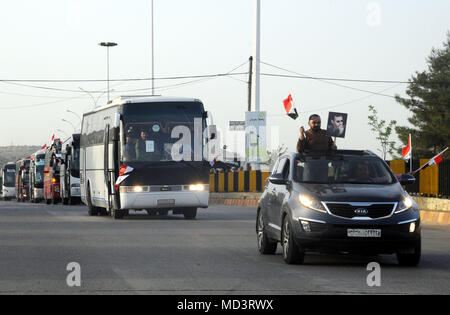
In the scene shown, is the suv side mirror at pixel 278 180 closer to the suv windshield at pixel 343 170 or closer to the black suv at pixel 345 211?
the black suv at pixel 345 211

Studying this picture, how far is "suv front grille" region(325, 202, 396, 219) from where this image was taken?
12789mm

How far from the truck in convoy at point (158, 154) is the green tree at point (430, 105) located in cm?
5476

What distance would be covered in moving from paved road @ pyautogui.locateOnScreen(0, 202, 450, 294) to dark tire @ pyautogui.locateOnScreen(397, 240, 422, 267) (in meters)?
0.12

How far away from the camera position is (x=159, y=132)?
26500 millimetres

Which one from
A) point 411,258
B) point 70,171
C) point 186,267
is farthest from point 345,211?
point 70,171

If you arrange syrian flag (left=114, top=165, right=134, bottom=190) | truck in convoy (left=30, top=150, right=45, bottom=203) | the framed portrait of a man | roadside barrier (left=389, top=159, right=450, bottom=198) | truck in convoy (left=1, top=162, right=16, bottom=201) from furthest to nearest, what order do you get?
truck in convoy (left=1, top=162, right=16, bottom=201)
truck in convoy (left=30, top=150, right=45, bottom=203)
roadside barrier (left=389, top=159, right=450, bottom=198)
syrian flag (left=114, top=165, right=134, bottom=190)
the framed portrait of a man

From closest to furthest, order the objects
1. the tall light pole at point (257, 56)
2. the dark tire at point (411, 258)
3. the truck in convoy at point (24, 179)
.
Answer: the dark tire at point (411, 258) < the tall light pole at point (257, 56) < the truck in convoy at point (24, 179)

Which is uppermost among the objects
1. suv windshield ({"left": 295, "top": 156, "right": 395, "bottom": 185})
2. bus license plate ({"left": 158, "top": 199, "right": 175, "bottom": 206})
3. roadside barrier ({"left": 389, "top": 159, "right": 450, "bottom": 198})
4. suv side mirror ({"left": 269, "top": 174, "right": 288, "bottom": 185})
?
suv windshield ({"left": 295, "top": 156, "right": 395, "bottom": 185})

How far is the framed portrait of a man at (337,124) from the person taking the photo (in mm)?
25953

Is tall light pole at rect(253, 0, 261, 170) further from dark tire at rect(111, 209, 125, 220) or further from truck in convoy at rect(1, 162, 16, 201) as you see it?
truck in convoy at rect(1, 162, 16, 201)

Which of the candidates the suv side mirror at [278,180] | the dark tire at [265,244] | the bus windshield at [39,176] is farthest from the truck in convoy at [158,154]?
the bus windshield at [39,176]

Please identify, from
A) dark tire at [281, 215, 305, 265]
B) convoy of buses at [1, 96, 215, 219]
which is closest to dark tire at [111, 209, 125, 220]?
convoy of buses at [1, 96, 215, 219]

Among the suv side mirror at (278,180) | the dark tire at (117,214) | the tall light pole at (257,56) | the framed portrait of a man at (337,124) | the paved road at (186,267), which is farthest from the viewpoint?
the tall light pole at (257,56)

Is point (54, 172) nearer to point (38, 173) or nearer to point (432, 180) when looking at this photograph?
point (38, 173)
